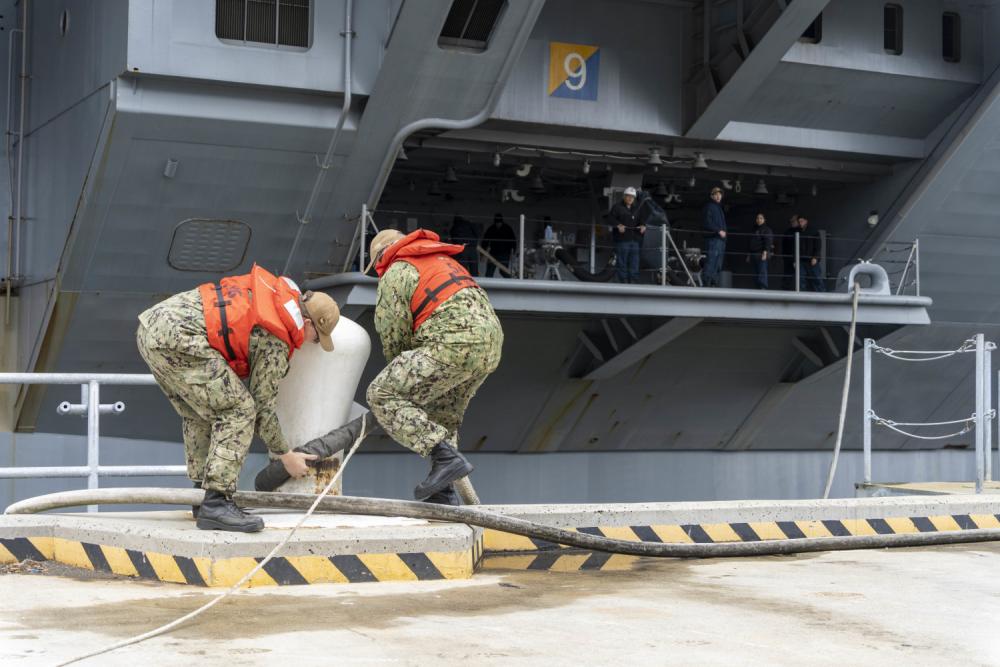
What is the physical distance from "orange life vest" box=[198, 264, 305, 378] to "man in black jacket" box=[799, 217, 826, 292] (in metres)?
10.4

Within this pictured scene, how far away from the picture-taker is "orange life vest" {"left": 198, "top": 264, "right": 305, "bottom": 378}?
4.91 metres

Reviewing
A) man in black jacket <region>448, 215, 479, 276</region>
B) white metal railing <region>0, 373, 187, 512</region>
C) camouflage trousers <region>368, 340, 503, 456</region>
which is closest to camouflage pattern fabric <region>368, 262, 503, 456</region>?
camouflage trousers <region>368, 340, 503, 456</region>

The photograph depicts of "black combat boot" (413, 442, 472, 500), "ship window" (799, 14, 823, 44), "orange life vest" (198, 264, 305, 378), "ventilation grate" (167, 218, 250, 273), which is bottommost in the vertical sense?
"black combat boot" (413, 442, 472, 500)

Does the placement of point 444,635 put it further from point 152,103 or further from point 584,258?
point 584,258

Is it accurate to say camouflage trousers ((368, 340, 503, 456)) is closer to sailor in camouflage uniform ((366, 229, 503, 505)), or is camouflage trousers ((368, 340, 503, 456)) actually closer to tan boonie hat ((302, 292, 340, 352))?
sailor in camouflage uniform ((366, 229, 503, 505))

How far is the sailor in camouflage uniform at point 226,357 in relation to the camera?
490 cm

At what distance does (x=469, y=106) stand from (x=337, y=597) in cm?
739

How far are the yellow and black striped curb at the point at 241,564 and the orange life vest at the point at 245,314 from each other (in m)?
0.81

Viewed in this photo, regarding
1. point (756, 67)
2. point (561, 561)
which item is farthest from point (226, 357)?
point (756, 67)

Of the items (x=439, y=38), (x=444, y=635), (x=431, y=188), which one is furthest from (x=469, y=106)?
(x=444, y=635)

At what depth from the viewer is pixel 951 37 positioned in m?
14.0

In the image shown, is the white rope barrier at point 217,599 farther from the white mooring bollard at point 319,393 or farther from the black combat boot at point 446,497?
the black combat boot at point 446,497

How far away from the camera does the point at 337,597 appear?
4566 millimetres

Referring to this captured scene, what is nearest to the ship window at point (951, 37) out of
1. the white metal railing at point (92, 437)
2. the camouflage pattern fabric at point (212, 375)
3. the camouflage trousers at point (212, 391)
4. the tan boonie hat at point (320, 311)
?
the white metal railing at point (92, 437)
